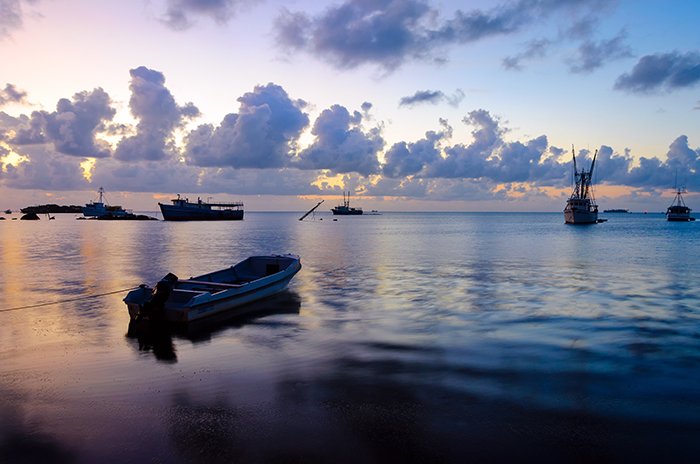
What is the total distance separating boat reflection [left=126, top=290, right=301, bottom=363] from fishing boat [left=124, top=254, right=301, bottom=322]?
254mm

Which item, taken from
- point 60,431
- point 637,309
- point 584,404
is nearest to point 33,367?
point 60,431

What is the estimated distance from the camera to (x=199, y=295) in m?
17.9

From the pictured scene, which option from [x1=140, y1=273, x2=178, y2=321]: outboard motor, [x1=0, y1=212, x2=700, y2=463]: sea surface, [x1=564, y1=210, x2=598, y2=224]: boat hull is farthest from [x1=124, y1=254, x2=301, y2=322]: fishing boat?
[x1=564, y1=210, x2=598, y2=224]: boat hull

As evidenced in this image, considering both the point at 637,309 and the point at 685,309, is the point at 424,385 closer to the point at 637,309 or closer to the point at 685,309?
the point at 637,309

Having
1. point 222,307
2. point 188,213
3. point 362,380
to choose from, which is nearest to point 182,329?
point 222,307

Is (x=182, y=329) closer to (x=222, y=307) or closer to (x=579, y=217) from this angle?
(x=222, y=307)

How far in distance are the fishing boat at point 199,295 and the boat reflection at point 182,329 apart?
10.0 inches

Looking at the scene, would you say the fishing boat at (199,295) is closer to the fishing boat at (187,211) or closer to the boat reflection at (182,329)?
the boat reflection at (182,329)

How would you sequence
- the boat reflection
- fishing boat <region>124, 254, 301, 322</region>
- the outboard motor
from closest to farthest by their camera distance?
1. the boat reflection
2. the outboard motor
3. fishing boat <region>124, 254, 301, 322</region>

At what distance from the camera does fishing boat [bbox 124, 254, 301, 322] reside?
16859mm

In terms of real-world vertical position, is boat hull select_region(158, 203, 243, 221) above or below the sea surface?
above

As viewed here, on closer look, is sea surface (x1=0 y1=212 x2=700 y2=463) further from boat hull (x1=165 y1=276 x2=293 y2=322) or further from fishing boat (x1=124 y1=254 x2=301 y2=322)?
fishing boat (x1=124 y1=254 x2=301 y2=322)

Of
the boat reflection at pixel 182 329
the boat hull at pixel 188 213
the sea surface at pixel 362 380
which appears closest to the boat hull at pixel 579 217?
the sea surface at pixel 362 380

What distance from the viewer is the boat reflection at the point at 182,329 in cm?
1499
